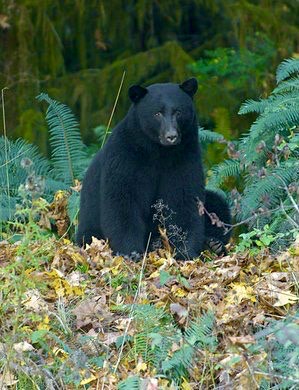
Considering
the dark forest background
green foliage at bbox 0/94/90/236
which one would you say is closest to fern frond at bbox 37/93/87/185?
green foliage at bbox 0/94/90/236

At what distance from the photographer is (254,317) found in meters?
6.62

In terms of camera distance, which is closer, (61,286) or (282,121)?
(61,286)

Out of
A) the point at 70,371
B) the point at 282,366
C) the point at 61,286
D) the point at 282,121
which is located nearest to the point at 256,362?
the point at 282,366

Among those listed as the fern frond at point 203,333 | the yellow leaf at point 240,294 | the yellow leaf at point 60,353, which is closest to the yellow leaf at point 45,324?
the yellow leaf at point 60,353

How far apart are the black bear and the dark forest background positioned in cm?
441

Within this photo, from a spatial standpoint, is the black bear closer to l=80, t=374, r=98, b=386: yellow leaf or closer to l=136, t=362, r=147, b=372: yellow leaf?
l=136, t=362, r=147, b=372: yellow leaf

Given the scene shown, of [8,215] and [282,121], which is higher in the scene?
[282,121]

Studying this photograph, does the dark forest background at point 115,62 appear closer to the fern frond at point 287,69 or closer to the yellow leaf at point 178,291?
the fern frond at point 287,69

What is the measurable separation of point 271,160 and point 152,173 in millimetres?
896

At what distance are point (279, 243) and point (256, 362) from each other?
7.02 ft

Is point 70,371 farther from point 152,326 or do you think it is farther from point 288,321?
point 288,321

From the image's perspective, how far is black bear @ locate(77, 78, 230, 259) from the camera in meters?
8.64

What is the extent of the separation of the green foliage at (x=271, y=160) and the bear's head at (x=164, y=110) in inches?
19.1

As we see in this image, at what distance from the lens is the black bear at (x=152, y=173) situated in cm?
864
